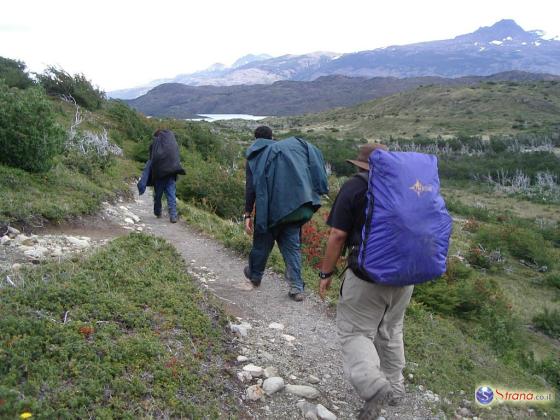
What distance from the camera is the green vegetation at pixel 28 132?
7.64 meters

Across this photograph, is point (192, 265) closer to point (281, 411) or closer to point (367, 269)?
point (281, 411)

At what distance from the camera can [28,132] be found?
25.4ft

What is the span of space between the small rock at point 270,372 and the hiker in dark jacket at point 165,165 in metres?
5.44

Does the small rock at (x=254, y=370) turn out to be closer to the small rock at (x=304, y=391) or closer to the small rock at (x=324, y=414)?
A: the small rock at (x=304, y=391)

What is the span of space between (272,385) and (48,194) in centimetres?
541

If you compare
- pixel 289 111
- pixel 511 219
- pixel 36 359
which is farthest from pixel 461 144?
pixel 289 111

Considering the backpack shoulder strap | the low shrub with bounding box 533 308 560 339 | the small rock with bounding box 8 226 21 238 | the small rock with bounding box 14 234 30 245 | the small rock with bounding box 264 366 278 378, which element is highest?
the backpack shoulder strap

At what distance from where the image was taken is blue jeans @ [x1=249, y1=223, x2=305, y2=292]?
513 cm

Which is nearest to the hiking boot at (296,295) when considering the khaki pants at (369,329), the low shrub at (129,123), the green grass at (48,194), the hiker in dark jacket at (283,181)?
the hiker in dark jacket at (283,181)

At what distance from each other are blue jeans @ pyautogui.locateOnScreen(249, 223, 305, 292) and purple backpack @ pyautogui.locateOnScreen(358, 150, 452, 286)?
214 cm

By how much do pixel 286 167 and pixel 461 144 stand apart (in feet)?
187

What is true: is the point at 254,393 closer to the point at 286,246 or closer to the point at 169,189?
the point at 286,246

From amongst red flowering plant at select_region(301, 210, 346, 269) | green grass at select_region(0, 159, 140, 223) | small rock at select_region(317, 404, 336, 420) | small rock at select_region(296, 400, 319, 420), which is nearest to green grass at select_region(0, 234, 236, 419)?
small rock at select_region(296, 400, 319, 420)

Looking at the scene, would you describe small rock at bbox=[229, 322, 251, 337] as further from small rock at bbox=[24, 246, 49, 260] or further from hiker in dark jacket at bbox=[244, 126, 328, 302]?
small rock at bbox=[24, 246, 49, 260]
